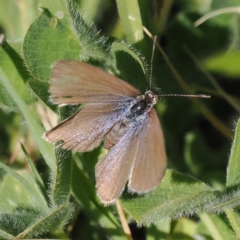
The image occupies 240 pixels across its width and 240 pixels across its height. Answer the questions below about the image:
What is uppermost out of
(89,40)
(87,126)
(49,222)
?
(89,40)

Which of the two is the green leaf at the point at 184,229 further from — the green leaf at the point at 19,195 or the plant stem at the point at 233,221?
the green leaf at the point at 19,195

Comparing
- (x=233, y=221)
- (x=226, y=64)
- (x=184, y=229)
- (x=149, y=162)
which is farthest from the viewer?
(x=226, y=64)

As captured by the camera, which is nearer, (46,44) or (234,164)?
(234,164)

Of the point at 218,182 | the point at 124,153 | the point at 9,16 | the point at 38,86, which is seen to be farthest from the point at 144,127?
the point at 9,16

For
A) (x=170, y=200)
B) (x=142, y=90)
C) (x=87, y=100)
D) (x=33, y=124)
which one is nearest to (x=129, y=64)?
(x=142, y=90)

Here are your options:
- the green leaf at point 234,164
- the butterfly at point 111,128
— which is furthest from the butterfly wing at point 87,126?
the green leaf at point 234,164

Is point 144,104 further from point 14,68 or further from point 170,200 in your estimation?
point 14,68

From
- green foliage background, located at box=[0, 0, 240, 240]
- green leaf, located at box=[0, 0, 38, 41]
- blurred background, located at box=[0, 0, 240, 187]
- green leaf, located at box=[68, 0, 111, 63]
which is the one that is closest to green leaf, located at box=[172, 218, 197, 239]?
green foliage background, located at box=[0, 0, 240, 240]
